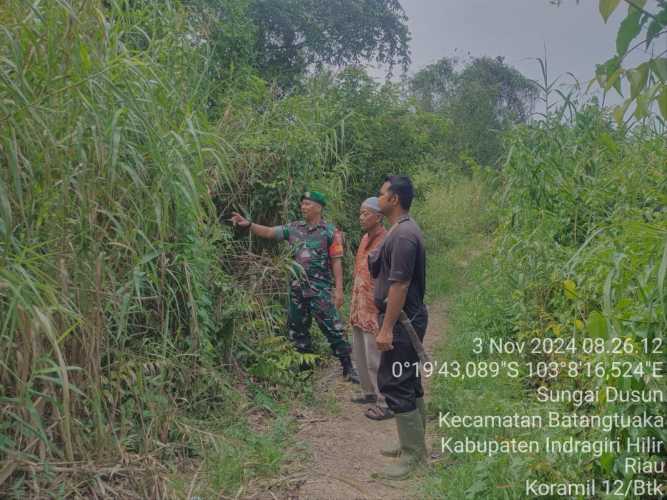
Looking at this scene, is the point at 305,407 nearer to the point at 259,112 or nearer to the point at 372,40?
the point at 259,112

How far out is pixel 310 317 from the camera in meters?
5.65

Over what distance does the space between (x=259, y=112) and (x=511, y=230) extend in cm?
Result: 290

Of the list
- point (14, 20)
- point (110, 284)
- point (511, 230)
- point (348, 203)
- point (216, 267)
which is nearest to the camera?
point (14, 20)

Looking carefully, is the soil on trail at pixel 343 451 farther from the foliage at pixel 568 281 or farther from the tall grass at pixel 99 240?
→ the tall grass at pixel 99 240

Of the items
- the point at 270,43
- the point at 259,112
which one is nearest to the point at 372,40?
the point at 270,43

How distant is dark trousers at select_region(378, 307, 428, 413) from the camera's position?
3.81 meters

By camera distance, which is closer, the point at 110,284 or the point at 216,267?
the point at 110,284

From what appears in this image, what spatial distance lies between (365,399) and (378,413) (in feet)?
1.29

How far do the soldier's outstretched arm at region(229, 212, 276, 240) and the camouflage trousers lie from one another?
1.75ft

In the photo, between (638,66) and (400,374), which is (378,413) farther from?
(638,66)

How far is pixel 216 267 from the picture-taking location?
15.5 feet

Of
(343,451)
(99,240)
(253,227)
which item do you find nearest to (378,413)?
(343,451)

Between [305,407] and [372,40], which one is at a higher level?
[372,40]

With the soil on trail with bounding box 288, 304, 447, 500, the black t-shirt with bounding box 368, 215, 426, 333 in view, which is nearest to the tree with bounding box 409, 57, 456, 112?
the soil on trail with bounding box 288, 304, 447, 500
